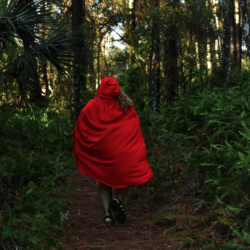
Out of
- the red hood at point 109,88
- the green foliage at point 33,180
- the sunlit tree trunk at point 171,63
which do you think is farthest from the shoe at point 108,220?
the sunlit tree trunk at point 171,63

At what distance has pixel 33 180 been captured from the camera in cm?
621

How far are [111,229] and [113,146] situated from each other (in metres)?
1.25

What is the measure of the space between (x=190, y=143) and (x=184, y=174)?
1230 mm

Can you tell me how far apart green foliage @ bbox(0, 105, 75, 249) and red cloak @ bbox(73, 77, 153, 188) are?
2.87 ft

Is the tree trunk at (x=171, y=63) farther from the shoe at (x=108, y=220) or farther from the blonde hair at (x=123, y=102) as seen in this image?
the shoe at (x=108, y=220)

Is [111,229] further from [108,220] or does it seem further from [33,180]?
[33,180]

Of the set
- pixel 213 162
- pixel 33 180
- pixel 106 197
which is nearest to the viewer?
pixel 106 197

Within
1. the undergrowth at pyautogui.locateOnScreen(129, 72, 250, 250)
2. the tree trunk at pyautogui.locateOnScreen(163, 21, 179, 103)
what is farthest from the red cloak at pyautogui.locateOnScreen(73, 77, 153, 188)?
the tree trunk at pyautogui.locateOnScreen(163, 21, 179, 103)

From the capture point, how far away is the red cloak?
186 inches

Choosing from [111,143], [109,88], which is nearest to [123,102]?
[109,88]

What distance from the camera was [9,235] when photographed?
11.5 ft

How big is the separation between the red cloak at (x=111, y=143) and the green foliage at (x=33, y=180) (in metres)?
0.87

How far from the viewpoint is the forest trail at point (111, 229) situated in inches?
163

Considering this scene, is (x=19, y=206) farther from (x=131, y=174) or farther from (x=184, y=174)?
(x=184, y=174)
